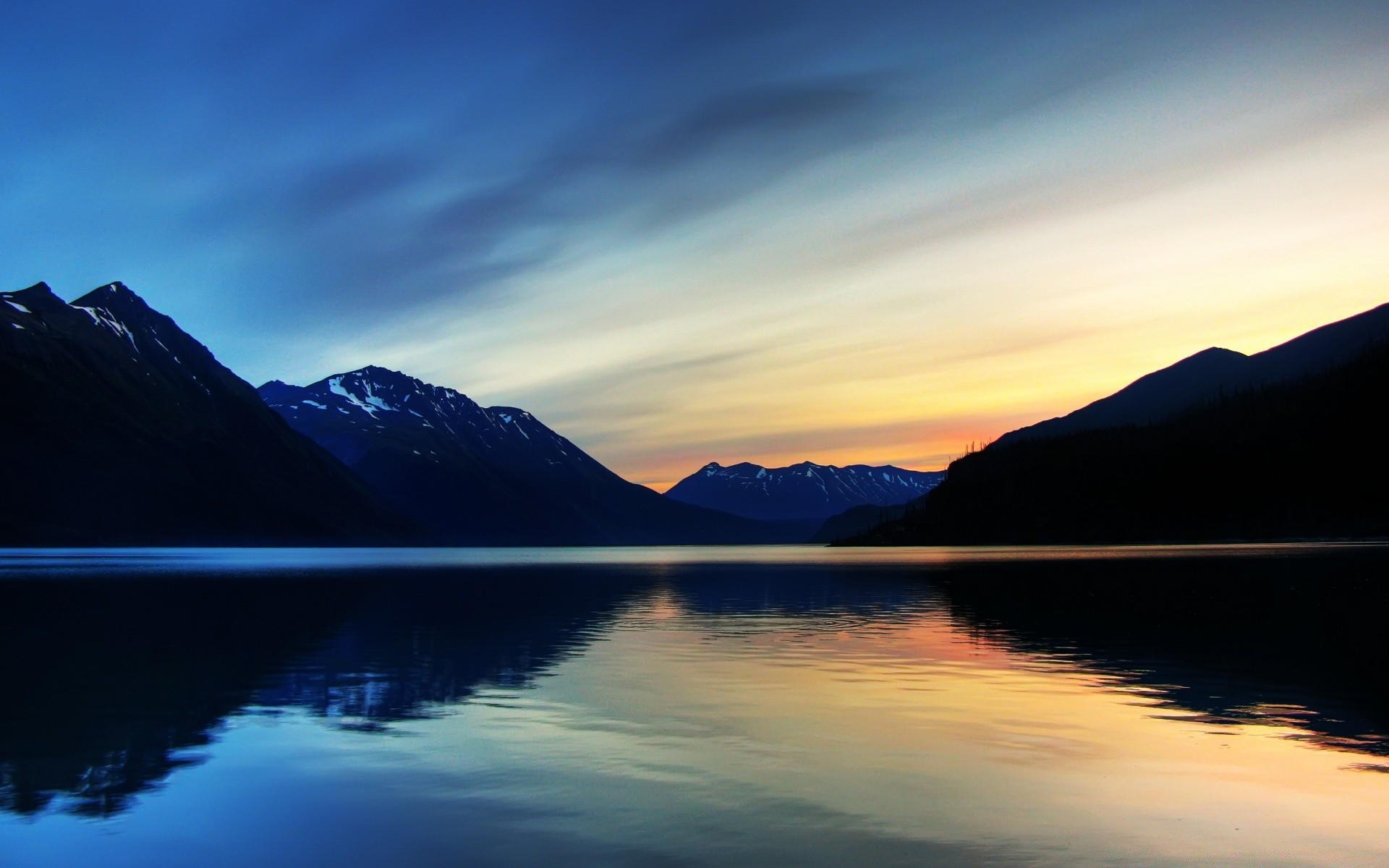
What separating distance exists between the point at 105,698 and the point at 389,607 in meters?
40.8

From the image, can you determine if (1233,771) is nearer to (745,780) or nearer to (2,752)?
(745,780)

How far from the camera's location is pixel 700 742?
24078mm

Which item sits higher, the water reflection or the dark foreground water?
the water reflection

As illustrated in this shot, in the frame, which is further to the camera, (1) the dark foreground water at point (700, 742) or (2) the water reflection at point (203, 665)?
(2) the water reflection at point (203, 665)

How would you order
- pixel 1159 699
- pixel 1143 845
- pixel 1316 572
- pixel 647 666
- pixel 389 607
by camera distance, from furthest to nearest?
1. pixel 1316 572
2. pixel 389 607
3. pixel 647 666
4. pixel 1159 699
5. pixel 1143 845

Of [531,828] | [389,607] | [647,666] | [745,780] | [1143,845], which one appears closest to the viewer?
[1143,845]

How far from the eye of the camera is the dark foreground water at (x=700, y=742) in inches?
637

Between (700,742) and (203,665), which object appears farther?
(203,665)

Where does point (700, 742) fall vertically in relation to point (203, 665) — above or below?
below

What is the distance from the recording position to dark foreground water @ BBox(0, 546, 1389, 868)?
16188 millimetres

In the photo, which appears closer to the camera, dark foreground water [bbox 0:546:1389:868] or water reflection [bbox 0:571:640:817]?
dark foreground water [bbox 0:546:1389:868]

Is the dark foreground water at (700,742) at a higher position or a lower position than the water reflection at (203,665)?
lower

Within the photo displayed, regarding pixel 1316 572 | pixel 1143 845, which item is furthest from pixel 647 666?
pixel 1316 572

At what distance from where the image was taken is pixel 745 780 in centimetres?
2023
